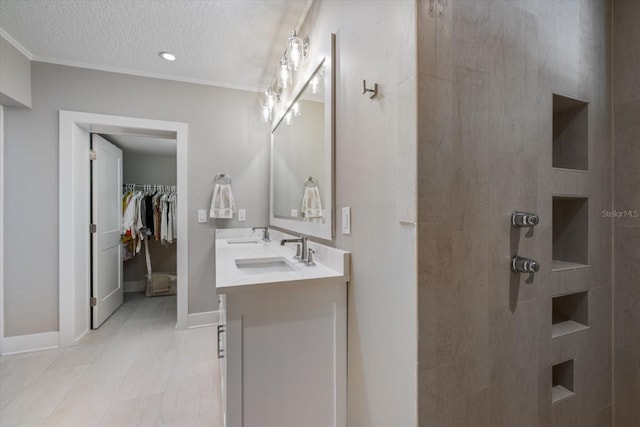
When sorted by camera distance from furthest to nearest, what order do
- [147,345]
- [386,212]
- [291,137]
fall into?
[147,345] → [291,137] → [386,212]

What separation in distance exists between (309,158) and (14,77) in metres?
2.51

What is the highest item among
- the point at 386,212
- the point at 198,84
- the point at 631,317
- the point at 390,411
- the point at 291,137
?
the point at 198,84

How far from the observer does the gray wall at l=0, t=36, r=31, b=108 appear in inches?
81.1

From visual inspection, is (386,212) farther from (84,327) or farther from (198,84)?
(84,327)

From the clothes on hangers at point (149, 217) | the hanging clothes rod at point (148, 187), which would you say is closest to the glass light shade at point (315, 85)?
the clothes on hangers at point (149, 217)

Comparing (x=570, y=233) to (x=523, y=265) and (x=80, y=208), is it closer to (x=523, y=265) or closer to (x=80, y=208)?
(x=523, y=265)

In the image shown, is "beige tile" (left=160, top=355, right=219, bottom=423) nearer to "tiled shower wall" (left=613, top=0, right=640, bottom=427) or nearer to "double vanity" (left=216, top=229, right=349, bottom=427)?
"double vanity" (left=216, top=229, right=349, bottom=427)

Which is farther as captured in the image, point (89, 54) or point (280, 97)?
point (280, 97)

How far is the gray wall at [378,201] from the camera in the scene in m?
0.90

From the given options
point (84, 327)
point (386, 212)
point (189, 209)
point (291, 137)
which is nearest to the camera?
point (386, 212)

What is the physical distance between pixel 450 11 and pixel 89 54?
9.53 feet

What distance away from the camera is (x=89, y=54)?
2328mm

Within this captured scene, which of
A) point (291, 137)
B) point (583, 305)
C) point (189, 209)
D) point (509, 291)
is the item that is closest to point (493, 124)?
point (509, 291)

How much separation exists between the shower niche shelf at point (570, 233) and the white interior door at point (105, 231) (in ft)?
12.1
